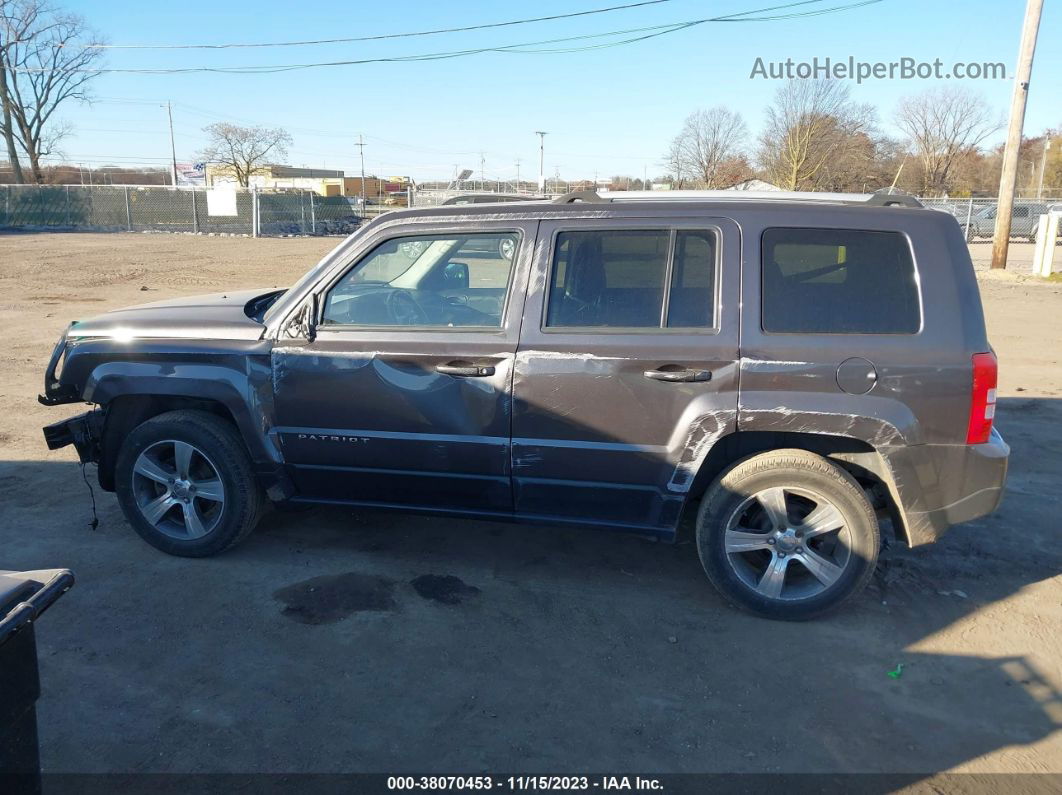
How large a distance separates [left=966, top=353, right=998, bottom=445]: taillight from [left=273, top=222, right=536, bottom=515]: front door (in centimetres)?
211

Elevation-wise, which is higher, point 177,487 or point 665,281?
point 665,281

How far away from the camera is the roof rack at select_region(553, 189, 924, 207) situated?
3852 millimetres

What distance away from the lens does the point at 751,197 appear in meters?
4.04

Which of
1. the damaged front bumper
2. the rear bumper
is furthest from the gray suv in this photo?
the damaged front bumper

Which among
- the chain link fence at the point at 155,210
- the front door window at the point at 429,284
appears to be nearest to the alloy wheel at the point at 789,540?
the front door window at the point at 429,284

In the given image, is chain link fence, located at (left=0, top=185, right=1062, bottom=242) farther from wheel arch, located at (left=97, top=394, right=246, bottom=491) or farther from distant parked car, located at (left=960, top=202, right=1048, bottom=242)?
wheel arch, located at (left=97, top=394, right=246, bottom=491)

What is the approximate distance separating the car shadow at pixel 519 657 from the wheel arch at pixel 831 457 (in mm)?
554

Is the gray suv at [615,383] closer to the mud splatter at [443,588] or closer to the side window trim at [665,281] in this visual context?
the side window trim at [665,281]

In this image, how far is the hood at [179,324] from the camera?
14.2 feet

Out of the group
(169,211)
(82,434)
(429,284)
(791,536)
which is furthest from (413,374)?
(169,211)

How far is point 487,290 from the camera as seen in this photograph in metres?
4.20

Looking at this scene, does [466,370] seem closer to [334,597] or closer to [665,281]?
[665,281]

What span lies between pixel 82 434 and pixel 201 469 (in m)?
0.79

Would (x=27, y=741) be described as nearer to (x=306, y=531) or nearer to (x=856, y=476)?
(x=306, y=531)
